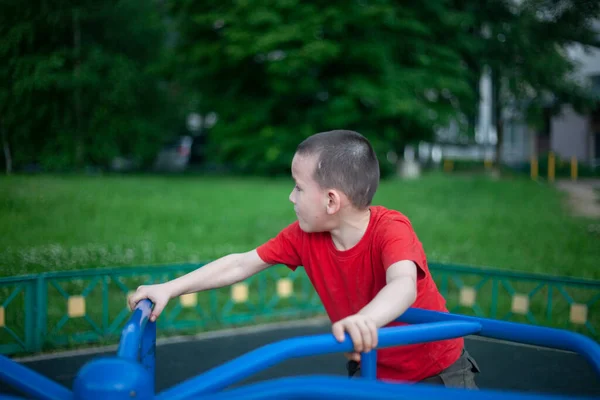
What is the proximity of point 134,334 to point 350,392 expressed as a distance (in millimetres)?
649

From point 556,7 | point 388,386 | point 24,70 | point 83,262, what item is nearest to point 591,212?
point 556,7

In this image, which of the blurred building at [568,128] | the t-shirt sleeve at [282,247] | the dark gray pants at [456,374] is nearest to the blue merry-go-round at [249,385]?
the dark gray pants at [456,374]

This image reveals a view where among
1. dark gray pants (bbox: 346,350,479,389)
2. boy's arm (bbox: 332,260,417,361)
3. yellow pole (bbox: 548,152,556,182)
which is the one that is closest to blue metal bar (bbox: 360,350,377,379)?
boy's arm (bbox: 332,260,417,361)

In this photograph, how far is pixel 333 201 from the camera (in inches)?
77.3

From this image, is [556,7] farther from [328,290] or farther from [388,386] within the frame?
[388,386]

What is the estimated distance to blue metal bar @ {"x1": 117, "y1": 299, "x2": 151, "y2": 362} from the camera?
1.44 m

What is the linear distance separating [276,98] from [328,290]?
10727 mm

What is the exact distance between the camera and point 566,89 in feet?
40.1

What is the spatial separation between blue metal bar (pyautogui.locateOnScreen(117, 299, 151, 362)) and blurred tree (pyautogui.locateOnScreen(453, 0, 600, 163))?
517cm

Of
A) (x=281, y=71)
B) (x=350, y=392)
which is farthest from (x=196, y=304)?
(x=281, y=71)

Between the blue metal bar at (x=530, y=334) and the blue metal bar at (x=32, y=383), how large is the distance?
2.86ft

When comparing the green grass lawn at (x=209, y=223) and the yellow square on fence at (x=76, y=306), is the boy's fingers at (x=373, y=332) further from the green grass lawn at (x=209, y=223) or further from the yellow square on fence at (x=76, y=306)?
the green grass lawn at (x=209, y=223)

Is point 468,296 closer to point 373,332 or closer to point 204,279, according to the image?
point 204,279

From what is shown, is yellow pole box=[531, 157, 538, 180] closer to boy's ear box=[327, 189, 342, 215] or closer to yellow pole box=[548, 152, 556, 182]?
yellow pole box=[548, 152, 556, 182]
